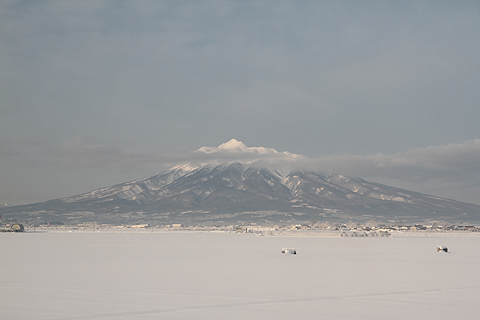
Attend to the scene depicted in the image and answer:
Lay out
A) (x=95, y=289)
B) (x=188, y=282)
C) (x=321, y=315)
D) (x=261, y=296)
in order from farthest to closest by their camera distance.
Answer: (x=188, y=282) < (x=95, y=289) < (x=261, y=296) < (x=321, y=315)

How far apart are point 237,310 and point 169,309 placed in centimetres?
265

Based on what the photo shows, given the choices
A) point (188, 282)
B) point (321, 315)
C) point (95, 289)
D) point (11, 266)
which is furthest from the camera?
point (11, 266)

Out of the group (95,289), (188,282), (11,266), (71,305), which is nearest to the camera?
(71,305)

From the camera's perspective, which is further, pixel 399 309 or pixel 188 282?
pixel 188 282

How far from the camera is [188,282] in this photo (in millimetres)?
29547

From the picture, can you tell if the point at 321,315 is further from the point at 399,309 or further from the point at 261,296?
the point at 261,296

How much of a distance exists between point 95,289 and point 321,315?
12.1 metres

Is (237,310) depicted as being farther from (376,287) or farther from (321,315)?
(376,287)

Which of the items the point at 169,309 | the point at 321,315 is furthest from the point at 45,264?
the point at 321,315

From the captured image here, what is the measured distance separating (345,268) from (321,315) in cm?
2009

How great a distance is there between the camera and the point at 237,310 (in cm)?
2066

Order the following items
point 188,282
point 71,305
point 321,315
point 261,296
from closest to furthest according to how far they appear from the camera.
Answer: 1. point 321,315
2. point 71,305
3. point 261,296
4. point 188,282

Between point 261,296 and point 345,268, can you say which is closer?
point 261,296

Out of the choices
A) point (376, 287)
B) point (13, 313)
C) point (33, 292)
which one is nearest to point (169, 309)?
point (13, 313)
